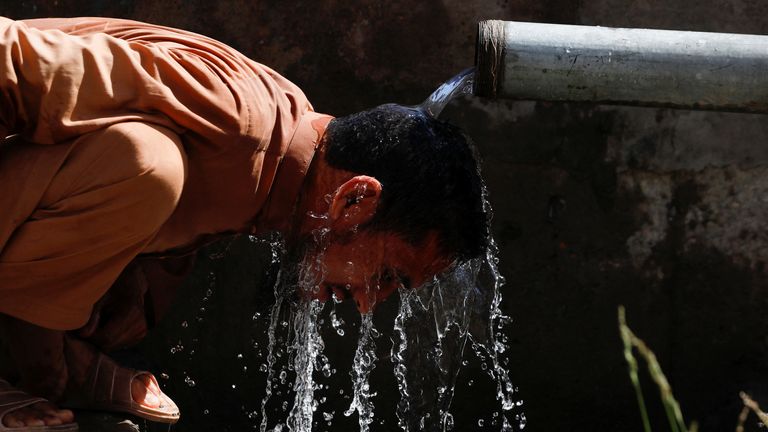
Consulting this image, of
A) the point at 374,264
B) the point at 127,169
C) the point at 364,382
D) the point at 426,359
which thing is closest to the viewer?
the point at 127,169

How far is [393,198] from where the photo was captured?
2895 millimetres

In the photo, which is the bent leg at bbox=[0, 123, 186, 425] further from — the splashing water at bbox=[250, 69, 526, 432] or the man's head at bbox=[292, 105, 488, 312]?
the splashing water at bbox=[250, 69, 526, 432]

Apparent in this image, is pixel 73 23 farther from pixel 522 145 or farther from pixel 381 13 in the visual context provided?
pixel 522 145

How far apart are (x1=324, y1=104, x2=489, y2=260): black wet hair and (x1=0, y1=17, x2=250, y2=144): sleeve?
0.30 meters

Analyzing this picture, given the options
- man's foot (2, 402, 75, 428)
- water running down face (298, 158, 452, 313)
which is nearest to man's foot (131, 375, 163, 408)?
man's foot (2, 402, 75, 428)

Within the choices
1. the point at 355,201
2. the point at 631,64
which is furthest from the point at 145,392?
the point at 631,64

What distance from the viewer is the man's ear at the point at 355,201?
112 inches

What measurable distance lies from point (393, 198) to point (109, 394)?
986mm

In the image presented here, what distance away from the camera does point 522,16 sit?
14.1 feet

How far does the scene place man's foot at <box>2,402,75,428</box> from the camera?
288 centimetres

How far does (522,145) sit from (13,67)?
2285 mm

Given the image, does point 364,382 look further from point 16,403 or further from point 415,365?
point 16,403

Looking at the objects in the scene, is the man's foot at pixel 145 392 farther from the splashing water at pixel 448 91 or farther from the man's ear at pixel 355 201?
the splashing water at pixel 448 91

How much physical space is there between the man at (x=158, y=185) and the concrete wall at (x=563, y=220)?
51.0 inches
